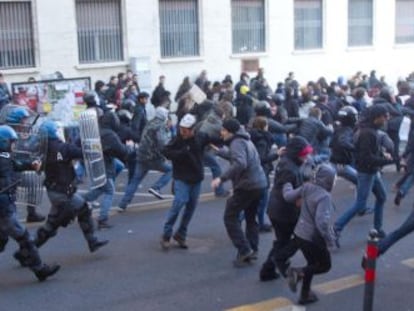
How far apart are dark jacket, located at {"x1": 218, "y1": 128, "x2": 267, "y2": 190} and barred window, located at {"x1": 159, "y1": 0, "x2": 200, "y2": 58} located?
16.9 m

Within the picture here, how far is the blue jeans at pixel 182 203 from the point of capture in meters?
9.19

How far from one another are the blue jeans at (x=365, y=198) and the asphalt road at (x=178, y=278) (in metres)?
0.30

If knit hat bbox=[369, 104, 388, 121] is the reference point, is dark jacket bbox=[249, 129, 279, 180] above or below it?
below

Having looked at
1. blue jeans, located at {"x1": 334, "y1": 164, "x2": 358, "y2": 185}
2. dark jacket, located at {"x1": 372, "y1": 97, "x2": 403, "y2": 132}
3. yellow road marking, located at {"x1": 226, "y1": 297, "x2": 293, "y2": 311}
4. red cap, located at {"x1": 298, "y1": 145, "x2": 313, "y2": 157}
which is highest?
red cap, located at {"x1": 298, "y1": 145, "x2": 313, "y2": 157}

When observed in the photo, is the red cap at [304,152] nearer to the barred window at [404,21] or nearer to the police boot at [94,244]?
the police boot at [94,244]

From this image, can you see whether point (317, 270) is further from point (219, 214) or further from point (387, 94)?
point (387, 94)

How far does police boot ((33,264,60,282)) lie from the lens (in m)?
8.04

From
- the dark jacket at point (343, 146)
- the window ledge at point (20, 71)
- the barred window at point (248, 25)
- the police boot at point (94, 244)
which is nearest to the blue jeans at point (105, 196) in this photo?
the police boot at point (94, 244)

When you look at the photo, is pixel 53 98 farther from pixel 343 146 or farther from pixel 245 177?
pixel 245 177

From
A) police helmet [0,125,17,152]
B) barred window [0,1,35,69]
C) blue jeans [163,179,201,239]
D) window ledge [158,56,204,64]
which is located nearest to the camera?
police helmet [0,125,17,152]

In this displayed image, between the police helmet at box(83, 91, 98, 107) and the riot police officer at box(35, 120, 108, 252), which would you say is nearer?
the riot police officer at box(35, 120, 108, 252)

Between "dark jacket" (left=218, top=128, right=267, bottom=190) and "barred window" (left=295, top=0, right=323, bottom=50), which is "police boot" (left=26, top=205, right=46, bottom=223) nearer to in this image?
"dark jacket" (left=218, top=128, right=267, bottom=190)

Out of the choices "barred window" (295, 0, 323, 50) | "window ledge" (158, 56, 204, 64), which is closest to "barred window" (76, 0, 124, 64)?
"window ledge" (158, 56, 204, 64)

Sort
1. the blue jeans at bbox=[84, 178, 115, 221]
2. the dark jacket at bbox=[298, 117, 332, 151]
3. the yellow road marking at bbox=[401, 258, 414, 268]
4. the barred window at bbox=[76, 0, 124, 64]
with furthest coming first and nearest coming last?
1. the barred window at bbox=[76, 0, 124, 64]
2. the dark jacket at bbox=[298, 117, 332, 151]
3. the blue jeans at bbox=[84, 178, 115, 221]
4. the yellow road marking at bbox=[401, 258, 414, 268]
